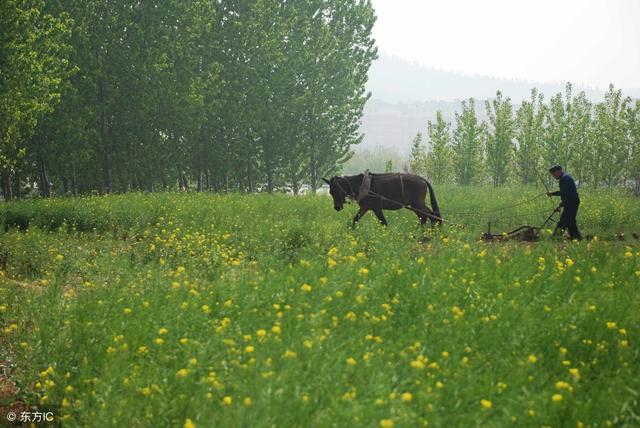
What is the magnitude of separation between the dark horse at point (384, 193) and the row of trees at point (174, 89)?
1364cm

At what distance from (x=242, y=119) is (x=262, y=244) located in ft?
70.9

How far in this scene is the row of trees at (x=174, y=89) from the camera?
23.3m

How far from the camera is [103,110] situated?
28.1m

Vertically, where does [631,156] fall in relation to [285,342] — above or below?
above

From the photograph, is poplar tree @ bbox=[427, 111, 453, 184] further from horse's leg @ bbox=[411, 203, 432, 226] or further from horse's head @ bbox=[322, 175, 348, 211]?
horse's head @ bbox=[322, 175, 348, 211]

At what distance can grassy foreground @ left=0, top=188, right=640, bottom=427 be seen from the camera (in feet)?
15.5

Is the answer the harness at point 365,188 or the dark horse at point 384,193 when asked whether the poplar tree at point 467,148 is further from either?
the harness at point 365,188

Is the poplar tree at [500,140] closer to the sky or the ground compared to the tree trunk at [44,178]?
closer to the sky

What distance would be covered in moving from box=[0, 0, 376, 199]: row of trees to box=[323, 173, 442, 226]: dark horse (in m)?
13.6

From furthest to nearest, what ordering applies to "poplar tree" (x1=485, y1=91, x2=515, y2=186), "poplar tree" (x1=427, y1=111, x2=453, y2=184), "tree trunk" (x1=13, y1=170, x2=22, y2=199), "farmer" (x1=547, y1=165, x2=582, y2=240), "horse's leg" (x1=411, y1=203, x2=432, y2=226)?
1. "poplar tree" (x1=427, y1=111, x2=453, y2=184)
2. "poplar tree" (x1=485, y1=91, x2=515, y2=186)
3. "tree trunk" (x1=13, y1=170, x2=22, y2=199)
4. "horse's leg" (x1=411, y1=203, x2=432, y2=226)
5. "farmer" (x1=547, y1=165, x2=582, y2=240)

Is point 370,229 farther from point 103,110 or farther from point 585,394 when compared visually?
point 103,110

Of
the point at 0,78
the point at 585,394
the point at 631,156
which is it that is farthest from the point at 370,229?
the point at 631,156

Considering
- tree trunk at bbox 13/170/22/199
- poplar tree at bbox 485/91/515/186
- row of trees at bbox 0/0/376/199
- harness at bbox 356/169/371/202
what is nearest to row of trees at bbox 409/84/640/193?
poplar tree at bbox 485/91/515/186

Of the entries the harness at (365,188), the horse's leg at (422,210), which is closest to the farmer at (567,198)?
the horse's leg at (422,210)
